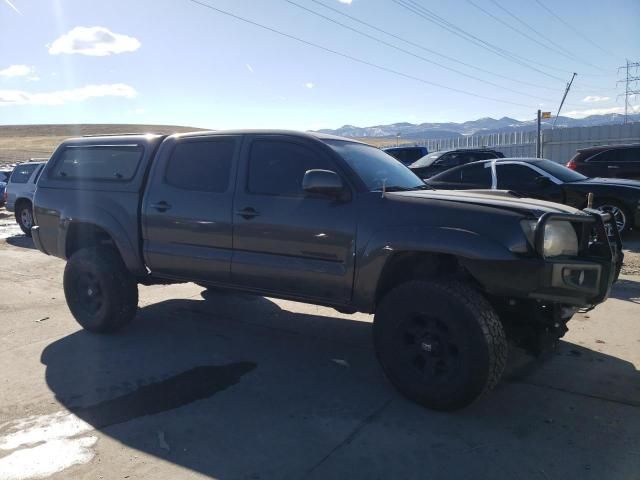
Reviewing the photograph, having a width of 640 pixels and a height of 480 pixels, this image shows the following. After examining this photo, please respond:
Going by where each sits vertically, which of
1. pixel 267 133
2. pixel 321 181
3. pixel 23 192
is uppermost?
pixel 267 133

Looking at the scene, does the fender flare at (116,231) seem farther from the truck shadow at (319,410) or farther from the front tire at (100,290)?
the truck shadow at (319,410)

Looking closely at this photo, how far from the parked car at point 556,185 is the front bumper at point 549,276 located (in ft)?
18.4

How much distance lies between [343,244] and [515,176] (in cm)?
719

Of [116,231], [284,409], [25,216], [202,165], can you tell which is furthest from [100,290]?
[25,216]

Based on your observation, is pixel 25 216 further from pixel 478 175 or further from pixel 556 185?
pixel 556 185

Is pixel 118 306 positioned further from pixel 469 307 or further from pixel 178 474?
pixel 469 307

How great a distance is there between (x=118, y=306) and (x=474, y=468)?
11.8ft

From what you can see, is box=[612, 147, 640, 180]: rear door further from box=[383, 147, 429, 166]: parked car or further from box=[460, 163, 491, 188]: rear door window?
box=[383, 147, 429, 166]: parked car

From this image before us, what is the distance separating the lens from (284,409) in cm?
378

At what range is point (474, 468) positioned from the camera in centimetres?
303

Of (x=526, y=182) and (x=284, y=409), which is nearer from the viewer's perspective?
(x=284, y=409)

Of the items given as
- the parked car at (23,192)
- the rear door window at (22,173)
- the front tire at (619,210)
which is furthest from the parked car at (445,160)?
the rear door window at (22,173)

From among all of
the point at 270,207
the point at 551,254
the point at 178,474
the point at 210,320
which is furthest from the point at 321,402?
the point at 210,320

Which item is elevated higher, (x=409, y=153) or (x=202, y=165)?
(x=409, y=153)
